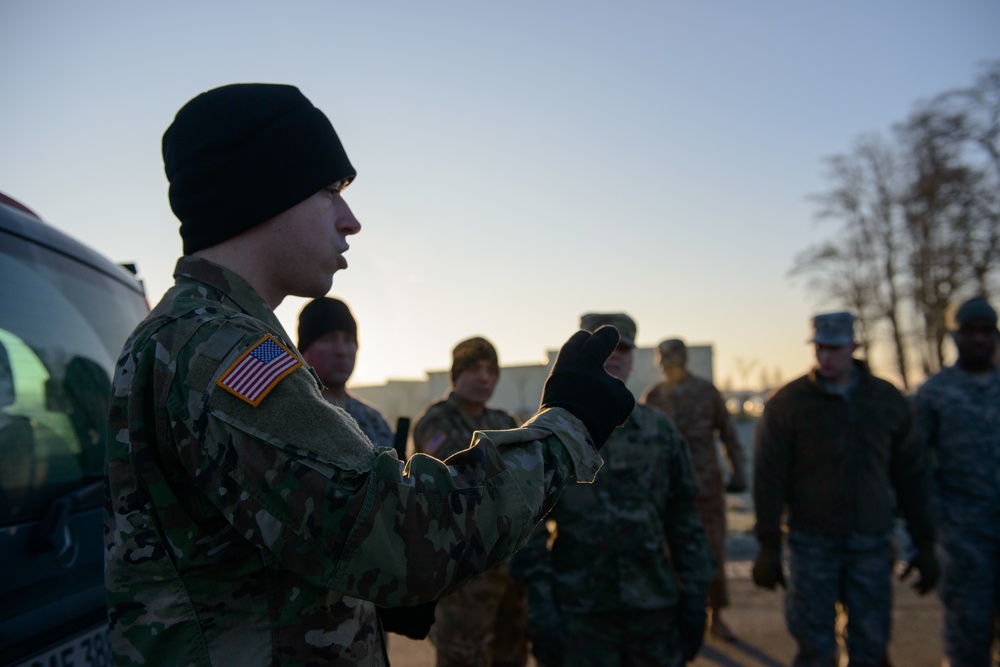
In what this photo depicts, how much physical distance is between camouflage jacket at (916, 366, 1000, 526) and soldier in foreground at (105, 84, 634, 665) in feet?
14.0

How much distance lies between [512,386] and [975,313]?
1052cm

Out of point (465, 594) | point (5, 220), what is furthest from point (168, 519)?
point (465, 594)

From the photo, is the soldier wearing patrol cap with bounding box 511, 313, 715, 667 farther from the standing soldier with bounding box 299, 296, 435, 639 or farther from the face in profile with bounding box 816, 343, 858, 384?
→ the face in profile with bounding box 816, 343, 858, 384

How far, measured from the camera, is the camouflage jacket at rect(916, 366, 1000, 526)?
4656 millimetres

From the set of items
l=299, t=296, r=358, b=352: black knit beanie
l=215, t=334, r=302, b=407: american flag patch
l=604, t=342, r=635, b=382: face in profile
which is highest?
l=299, t=296, r=358, b=352: black knit beanie

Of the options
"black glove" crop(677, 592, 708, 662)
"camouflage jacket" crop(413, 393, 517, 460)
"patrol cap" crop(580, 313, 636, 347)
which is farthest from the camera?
"camouflage jacket" crop(413, 393, 517, 460)

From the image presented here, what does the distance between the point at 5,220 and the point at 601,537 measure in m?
2.73

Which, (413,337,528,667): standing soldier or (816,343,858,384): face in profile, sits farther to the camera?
(816,343,858,384): face in profile

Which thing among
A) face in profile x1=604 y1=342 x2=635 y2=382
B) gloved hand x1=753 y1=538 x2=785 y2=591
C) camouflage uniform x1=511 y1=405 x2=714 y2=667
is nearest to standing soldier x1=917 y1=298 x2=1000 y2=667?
gloved hand x1=753 y1=538 x2=785 y2=591

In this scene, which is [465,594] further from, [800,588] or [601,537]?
[800,588]

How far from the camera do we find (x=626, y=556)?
11.8 feet

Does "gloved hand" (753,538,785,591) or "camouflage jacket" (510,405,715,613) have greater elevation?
"camouflage jacket" (510,405,715,613)

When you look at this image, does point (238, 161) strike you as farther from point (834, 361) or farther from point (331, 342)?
point (834, 361)

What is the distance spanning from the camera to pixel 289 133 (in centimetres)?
143
